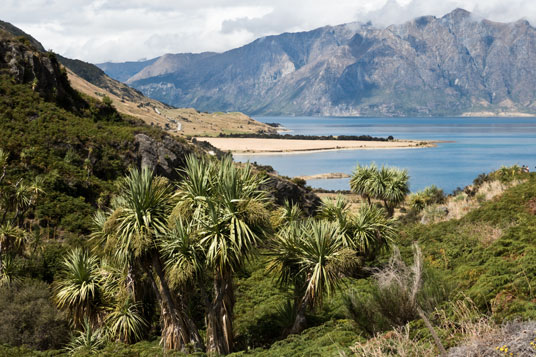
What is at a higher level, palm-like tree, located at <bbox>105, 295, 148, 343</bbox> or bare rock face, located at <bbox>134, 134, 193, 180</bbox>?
bare rock face, located at <bbox>134, 134, 193, 180</bbox>

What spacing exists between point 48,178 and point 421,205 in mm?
33303

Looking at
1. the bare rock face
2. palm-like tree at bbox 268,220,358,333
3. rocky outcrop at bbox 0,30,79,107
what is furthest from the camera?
rocky outcrop at bbox 0,30,79,107

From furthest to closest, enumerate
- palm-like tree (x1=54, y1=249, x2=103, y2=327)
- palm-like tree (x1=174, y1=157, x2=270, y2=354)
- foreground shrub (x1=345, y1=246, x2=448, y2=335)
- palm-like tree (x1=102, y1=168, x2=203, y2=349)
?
palm-like tree (x1=54, y1=249, x2=103, y2=327) → palm-like tree (x1=102, y1=168, x2=203, y2=349) → palm-like tree (x1=174, y1=157, x2=270, y2=354) → foreground shrub (x1=345, y1=246, x2=448, y2=335)

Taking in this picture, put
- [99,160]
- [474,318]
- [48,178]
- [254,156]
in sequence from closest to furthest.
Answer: [474,318] → [48,178] → [99,160] → [254,156]

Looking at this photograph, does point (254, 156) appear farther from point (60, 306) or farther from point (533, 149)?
point (60, 306)

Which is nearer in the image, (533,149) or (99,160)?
(99,160)

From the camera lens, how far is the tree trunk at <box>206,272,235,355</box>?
47.7 ft

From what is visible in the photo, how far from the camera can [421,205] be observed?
44719mm

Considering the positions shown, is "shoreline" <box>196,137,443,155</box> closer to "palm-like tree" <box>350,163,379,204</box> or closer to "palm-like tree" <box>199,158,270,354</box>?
"palm-like tree" <box>350,163,379,204</box>

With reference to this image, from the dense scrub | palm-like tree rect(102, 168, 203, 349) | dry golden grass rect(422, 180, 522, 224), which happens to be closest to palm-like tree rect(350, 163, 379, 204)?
dry golden grass rect(422, 180, 522, 224)

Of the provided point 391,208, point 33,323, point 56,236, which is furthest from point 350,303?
point 391,208

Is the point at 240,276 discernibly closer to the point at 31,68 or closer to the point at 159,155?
the point at 159,155

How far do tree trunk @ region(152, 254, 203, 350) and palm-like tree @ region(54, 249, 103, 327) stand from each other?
304 cm

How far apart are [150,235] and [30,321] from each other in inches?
257
